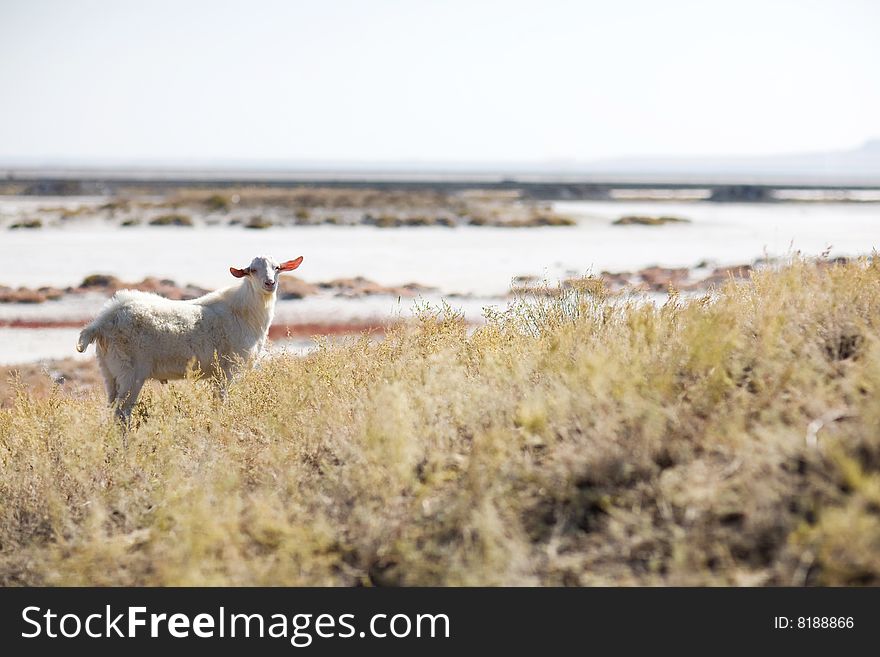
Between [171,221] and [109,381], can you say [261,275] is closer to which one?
[109,381]

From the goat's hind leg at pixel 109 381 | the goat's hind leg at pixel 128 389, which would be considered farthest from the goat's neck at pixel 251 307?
the goat's hind leg at pixel 109 381

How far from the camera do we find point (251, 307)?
9297mm

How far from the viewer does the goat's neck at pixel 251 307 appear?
30.4 feet

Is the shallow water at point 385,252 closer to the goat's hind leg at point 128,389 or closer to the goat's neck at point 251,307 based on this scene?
the goat's neck at point 251,307

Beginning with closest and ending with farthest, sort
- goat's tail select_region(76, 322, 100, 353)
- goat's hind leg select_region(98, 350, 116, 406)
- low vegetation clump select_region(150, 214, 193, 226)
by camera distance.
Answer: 1. goat's tail select_region(76, 322, 100, 353)
2. goat's hind leg select_region(98, 350, 116, 406)
3. low vegetation clump select_region(150, 214, 193, 226)

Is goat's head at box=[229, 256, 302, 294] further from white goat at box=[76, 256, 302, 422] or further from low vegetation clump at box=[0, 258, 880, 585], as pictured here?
low vegetation clump at box=[0, 258, 880, 585]

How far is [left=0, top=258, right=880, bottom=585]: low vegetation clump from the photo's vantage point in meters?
3.98

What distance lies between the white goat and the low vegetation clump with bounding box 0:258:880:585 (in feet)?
3.24

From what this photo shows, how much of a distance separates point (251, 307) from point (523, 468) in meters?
5.16

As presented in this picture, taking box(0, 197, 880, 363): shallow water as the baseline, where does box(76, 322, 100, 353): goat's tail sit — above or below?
above

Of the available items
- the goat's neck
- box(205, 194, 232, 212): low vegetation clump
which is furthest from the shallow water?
box(205, 194, 232, 212): low vegetation clump

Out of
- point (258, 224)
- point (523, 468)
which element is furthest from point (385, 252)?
point (523, 468)
